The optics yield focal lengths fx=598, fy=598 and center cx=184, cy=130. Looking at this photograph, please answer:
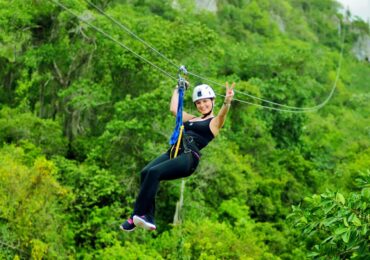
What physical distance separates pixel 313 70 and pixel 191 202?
15.9 m

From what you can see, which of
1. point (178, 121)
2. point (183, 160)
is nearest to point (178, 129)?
point (178, 121)

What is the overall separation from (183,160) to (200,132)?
1.08 feet

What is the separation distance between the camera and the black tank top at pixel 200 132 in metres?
4.98

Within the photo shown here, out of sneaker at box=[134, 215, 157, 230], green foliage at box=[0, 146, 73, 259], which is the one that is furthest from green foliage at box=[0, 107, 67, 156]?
sneaker at box=[134, 215, 157, 230]

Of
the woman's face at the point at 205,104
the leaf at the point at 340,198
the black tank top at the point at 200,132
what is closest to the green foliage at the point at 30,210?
the black tank top at the point at 200,132

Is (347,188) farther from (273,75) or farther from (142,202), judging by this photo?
(142,202)

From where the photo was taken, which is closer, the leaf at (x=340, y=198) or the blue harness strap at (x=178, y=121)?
the leaf at (x=340, y=198)

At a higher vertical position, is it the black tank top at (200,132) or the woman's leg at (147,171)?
the black tank top at (200,132)

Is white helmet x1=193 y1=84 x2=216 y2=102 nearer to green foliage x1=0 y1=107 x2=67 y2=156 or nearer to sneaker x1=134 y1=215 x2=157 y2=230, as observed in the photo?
sneaker x1=134 y1=215 x2=157 y2=230

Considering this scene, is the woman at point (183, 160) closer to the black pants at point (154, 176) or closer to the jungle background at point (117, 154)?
the black pants at point (154, 176)

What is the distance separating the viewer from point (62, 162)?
1504cm

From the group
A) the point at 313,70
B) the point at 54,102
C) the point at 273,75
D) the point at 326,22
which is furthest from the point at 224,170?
the point at 326,22

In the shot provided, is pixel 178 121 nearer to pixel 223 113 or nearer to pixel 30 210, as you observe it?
pixel 223 113

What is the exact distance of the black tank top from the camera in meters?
4.98
